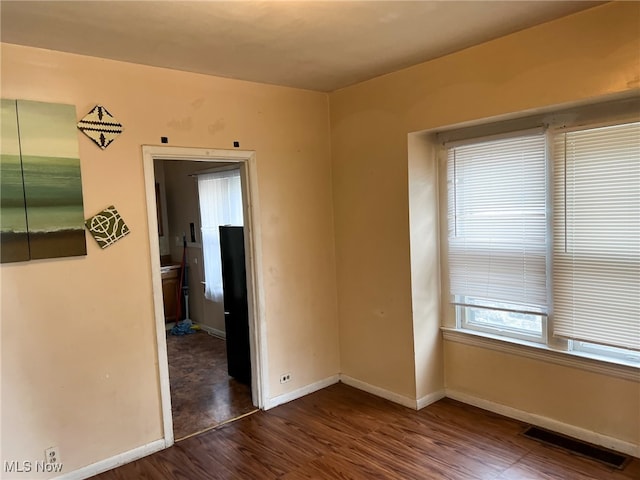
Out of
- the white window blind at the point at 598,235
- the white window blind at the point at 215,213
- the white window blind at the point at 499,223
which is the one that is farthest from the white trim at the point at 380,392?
the white window blind at the point at 215,213

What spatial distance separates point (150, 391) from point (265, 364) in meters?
0.95

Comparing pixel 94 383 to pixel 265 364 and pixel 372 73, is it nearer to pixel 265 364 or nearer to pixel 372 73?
pixel 265 364

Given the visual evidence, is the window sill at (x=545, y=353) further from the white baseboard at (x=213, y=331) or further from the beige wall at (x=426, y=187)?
the white baseboard at (x=213, y=331)

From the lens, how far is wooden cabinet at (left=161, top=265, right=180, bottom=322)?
646 centimetres

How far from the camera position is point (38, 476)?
2717mm

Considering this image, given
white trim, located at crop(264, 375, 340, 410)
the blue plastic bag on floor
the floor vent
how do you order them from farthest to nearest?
the blue plastic bag on floor → white trim, located at crop(264, 375, 340, 410) → the floor vent

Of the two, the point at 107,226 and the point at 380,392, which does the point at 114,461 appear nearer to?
the point at 107,226

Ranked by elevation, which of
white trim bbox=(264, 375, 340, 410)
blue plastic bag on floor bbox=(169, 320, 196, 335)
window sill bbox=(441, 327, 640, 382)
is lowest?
white trim bbox=(264, 375, 340, 410)

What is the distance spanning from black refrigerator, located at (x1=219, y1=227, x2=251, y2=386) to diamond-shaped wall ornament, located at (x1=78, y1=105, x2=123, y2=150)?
1.45 m

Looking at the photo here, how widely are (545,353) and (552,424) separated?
0.50 m

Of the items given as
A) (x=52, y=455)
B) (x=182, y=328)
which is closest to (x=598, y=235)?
(x=52, y=455)

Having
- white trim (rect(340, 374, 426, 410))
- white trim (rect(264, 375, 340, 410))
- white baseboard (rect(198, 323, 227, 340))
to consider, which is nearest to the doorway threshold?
white trim (rect(264, 375, 340, 410))

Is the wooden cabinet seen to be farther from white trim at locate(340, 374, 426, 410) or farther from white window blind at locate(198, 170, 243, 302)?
white trim at locate(340, 374, 426, 410)
